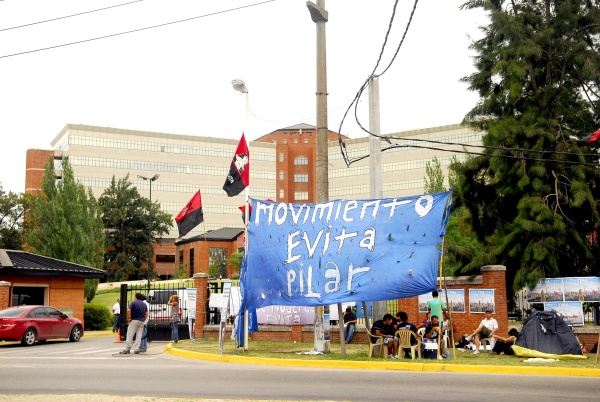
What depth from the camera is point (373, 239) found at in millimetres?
17469


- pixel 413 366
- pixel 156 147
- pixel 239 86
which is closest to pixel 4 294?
pixel 239 86

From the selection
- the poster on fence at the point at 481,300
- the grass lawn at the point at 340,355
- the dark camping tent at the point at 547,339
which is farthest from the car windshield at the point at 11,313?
the dark camping tent at the point at 547,339

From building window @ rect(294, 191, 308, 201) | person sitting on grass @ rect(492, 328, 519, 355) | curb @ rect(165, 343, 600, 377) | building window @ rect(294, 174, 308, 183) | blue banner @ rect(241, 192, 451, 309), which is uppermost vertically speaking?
building window @ rect(294, 174, 308, 183)

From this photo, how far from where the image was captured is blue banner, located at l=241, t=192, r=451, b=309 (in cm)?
1683

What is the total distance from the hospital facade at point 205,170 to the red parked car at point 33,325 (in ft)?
213

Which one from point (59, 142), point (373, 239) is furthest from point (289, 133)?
point (373, 239)

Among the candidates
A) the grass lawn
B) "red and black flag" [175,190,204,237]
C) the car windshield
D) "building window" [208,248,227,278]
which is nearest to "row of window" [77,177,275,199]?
"building window" [208,248,227,278]

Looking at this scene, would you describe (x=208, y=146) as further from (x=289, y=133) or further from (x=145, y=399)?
(x=145, y=399)

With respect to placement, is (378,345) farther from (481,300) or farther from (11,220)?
(11,220)

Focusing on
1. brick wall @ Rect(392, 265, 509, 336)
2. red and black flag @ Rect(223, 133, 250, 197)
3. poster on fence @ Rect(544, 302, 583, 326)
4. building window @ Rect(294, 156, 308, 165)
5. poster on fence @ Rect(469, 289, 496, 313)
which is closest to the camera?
red and black flag @ Rect(223, 133, 250, 197)

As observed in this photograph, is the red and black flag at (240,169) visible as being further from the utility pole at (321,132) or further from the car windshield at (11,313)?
the car windshield at (11,313)

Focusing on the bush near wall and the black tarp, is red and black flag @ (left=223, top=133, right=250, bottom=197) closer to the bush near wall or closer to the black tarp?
the black tarp

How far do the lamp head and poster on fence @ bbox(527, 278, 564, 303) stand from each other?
11843 millimetres

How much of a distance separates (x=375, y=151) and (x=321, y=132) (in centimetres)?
158
